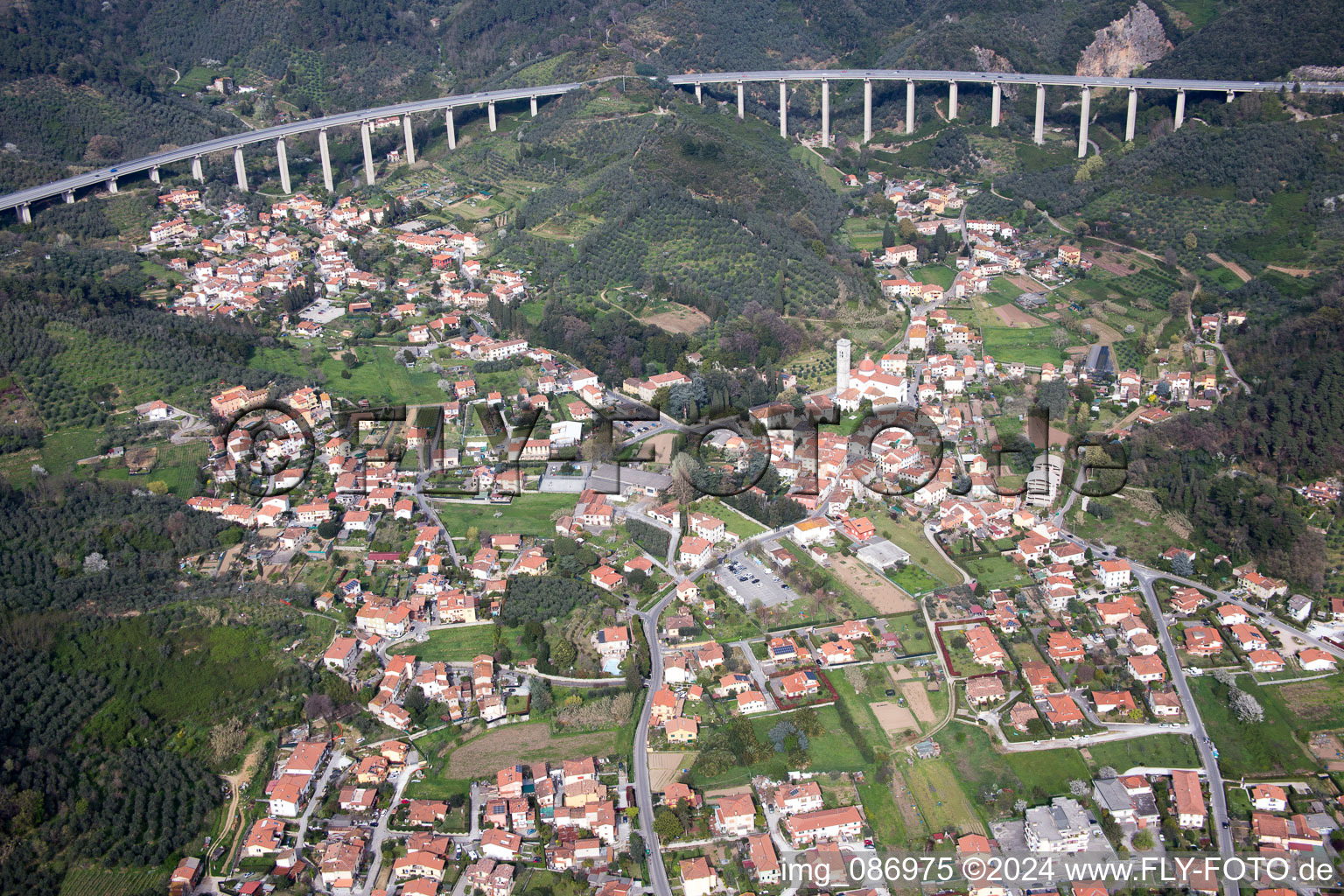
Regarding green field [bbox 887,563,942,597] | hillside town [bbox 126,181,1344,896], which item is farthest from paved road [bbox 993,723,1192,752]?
green field [bbox 887,563,942,597]

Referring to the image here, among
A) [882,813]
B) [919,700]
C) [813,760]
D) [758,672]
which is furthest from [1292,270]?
[882,813]

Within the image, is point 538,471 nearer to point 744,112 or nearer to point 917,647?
point 917,647

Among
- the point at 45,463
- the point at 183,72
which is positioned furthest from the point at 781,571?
the point at 183,72

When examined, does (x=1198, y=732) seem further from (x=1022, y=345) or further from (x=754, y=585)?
(x=1022, y=345)

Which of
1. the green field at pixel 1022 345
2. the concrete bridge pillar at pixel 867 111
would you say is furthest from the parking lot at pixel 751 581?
the concrete bridge pillar at pixel 867 111

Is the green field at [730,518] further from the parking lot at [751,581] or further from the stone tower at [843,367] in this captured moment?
the stone tower at [843,367]
